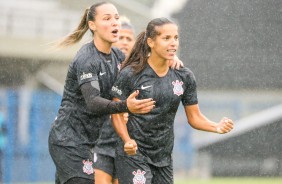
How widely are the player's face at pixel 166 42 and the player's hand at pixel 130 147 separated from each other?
1.88 feet

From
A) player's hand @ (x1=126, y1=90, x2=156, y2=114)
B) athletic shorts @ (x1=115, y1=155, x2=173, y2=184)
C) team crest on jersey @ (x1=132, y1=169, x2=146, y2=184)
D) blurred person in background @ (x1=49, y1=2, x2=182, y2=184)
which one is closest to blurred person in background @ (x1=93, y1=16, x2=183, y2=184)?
blurred person in background @ (x1=49, y1=2, x2=182, y2=184)

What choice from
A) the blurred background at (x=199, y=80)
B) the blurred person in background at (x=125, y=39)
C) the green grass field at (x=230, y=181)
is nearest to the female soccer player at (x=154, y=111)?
the blurred person in background at (x=125, y=39)

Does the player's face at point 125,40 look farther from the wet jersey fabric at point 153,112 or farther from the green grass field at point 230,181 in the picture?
the green grass field at point 230,181

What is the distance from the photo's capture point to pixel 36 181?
10.3 metres

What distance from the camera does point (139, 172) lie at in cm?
496

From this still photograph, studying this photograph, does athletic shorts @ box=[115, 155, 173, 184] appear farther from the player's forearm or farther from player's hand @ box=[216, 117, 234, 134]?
player's hand @ box=[216, 117, 234, 134]

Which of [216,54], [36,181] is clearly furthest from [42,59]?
[216,54]

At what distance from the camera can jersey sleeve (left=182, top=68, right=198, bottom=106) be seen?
16.8 ft

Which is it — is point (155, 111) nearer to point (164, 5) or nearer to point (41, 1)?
point (164, 5)

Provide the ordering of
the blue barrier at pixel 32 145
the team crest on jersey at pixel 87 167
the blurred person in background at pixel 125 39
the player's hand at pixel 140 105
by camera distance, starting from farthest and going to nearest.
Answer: the blue barrier at pixel 32 145 < the blurred person in background at pixel 125 39 < the team crest on jersey at pixel 87 167 < the player's hand at pixel 140 105

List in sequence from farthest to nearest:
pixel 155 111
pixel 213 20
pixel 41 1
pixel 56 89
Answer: pixel 41 1
pixel 56 89
pixel 213 20
pixel 155 111

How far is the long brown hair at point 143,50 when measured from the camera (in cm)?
509

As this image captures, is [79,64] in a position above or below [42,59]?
below

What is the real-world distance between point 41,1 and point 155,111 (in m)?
9.21
